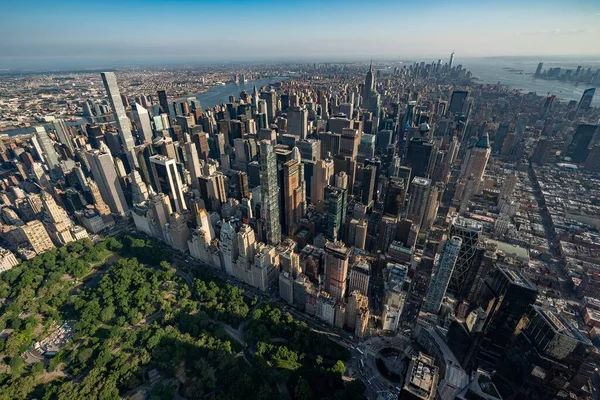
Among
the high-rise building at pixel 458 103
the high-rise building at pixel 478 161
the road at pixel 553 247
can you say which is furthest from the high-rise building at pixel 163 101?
the road at pixel 553 247

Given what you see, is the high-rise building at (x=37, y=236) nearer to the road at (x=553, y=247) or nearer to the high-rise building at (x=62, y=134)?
the high-rise building at (x=62, y=134)

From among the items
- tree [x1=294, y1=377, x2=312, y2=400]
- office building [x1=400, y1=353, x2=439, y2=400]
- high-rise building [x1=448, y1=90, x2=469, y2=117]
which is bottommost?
tree [x1=294, y1=377, x2=312, y2=400]

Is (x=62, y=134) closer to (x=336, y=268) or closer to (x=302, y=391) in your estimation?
(x=336, y=268)

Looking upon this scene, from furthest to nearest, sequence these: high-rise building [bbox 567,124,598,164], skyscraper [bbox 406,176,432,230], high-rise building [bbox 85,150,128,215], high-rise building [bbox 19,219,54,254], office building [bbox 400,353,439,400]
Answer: high-rise building [bbox 567,124,598,164] → high-rise building [bbox 85,150,128,215] → skyscraper [bbox 406,176,432,230] → high-rise building [bbox 19,219,54,254] → office building [bbox 400,353,439,400]

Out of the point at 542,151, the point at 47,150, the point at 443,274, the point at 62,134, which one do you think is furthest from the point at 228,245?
the point at 542,151

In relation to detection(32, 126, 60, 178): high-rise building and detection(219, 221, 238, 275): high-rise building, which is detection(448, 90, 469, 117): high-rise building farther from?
detection(32, 126, 60, 178): high-rise building

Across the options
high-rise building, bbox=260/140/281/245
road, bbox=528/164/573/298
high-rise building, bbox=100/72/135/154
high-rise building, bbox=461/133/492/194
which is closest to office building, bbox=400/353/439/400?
high-rise building, bbox=260/140/281/245
